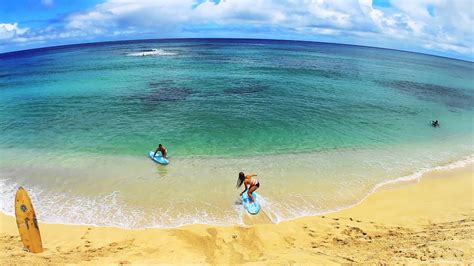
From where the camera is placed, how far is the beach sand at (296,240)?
9477 mm

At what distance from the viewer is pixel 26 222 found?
33.6 ft

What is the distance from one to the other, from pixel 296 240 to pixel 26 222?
989 centimetres

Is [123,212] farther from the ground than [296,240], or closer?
closer

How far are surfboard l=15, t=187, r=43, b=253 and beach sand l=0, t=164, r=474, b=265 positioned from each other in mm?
434

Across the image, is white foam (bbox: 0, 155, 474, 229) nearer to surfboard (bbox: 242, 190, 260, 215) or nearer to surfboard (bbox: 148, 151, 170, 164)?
surfboard (bbox: 242, 190, 260, 215)

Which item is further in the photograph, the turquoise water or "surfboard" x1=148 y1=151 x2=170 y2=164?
"surfboard" x1=148 y1=151 x2=170 y2=164

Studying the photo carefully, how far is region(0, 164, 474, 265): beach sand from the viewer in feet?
31.1

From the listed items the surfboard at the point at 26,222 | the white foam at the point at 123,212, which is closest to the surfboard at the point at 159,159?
the white foam at the point at 123,212

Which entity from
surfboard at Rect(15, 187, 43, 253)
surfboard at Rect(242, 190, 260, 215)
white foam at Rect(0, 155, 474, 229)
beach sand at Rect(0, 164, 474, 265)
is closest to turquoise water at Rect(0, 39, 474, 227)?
white foam at Rect(0, 155, 474, 229)

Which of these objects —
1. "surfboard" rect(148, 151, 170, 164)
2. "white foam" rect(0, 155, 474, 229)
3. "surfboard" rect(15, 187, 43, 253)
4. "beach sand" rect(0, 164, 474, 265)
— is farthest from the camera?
"surfboard" rect(148, 151, 170, 164)

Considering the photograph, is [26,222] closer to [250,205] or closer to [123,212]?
[123,212]

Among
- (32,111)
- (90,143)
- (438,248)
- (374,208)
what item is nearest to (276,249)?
(438,248)

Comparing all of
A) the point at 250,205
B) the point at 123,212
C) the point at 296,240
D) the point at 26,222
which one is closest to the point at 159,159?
the point at 123,212

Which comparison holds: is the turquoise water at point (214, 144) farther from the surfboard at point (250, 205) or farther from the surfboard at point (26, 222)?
the surfboard at point (26, 222)
